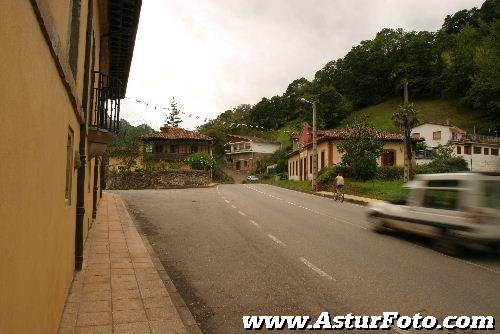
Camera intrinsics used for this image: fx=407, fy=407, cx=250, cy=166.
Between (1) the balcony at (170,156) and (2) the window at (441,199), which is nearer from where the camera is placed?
(2) the window at (441,199)

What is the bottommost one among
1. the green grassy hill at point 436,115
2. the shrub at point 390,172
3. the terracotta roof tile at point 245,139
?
the shrub at point 390,172

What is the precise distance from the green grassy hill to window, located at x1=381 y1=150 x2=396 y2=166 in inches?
1188

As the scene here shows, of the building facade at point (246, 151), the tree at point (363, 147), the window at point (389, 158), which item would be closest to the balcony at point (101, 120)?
the tree at point (363, 147)

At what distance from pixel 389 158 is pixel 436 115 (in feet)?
140

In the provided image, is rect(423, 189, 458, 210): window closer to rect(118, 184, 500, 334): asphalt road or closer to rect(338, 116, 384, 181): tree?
rect(118, 184, 500, 334): asphalt road

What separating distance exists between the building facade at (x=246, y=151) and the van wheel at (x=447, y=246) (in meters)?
70.2

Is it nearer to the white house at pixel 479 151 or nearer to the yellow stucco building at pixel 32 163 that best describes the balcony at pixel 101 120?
the yellow stucco building at pixel 32 163

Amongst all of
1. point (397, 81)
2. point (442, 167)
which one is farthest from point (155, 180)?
point (397, 81)

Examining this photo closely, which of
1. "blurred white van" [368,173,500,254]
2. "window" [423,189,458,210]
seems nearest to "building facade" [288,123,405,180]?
"blurred white van" [368,173,500,254]

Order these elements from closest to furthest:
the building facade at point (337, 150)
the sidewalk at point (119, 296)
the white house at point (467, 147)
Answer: the sidewalk at point (119, 296)
the building facade at point (337, 150)
the white house at point (467, 147)

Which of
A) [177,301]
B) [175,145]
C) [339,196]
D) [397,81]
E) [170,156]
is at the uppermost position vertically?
[397,81]

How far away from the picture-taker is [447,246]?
952cm

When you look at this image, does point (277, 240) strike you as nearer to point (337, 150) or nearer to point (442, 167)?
point (337, 150)

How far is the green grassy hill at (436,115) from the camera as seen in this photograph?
72.6 m
